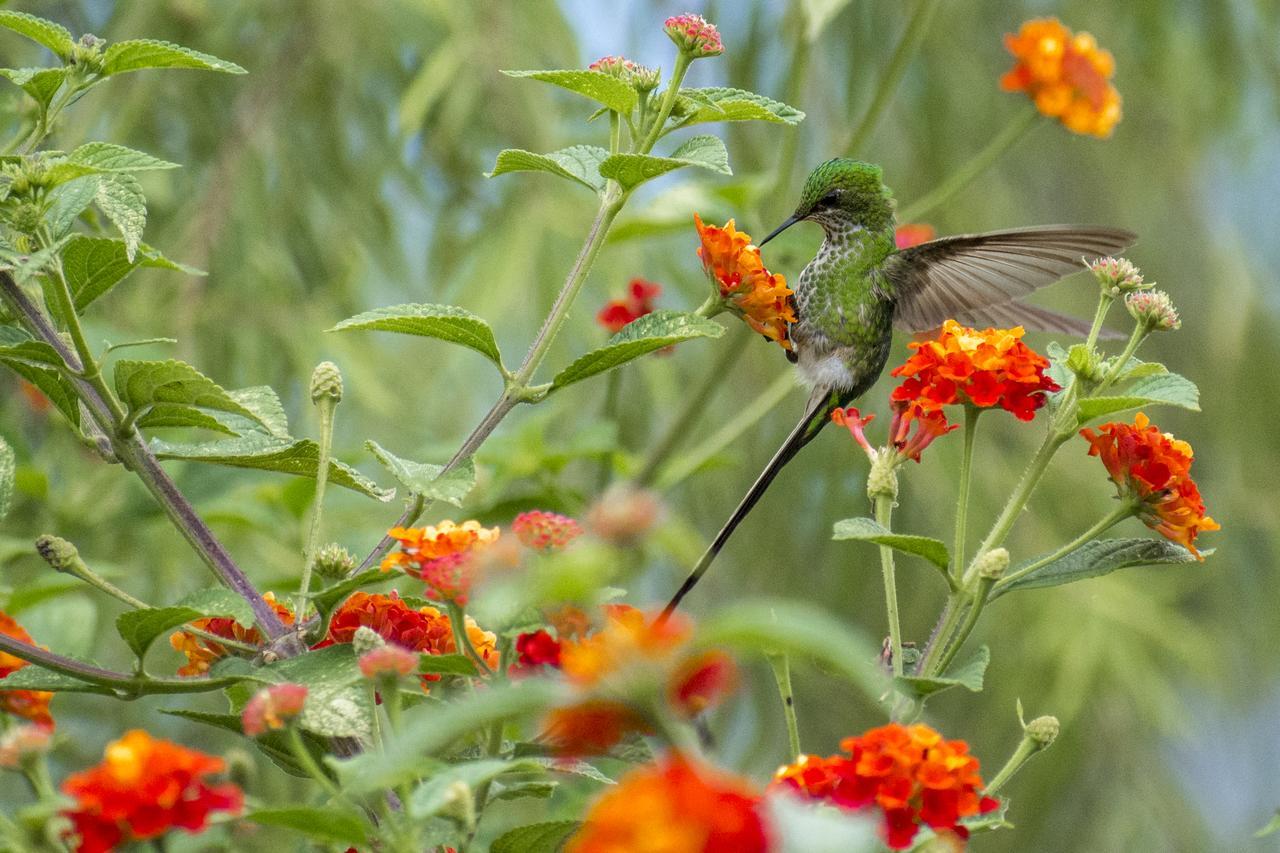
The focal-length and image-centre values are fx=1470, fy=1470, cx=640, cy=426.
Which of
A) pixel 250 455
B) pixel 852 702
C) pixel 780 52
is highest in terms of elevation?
pixel 780 52

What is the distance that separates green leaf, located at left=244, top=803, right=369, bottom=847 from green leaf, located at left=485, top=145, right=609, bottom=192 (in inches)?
18.9

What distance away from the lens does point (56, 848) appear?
78 centimetres

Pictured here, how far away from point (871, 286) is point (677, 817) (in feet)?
4.33

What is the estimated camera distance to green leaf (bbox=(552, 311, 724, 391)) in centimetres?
102

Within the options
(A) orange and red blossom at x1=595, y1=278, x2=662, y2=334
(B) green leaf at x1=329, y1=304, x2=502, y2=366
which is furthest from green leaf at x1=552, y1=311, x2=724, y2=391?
(A) orange and red blossom at x1=595, y1=278, x2=662, y2=334

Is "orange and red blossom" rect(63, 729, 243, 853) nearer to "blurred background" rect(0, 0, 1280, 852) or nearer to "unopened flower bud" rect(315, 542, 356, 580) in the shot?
"unopened flower bud" rect(315, 542, 356, 580)

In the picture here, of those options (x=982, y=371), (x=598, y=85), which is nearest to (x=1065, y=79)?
(x=982, y=371)

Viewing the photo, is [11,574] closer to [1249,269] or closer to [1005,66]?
[1005,66]

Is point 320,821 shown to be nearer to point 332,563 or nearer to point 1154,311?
point 332,563

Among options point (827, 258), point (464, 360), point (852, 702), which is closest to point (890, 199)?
point (827, 258)

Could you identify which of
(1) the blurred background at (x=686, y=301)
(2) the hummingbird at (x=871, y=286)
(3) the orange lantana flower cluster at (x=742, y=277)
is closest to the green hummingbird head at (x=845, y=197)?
(2) the hummingbird at (x=871, y=286)

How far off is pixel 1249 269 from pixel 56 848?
14.3ft

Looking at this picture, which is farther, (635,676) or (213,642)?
(213,642)

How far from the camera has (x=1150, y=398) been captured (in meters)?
1.05
